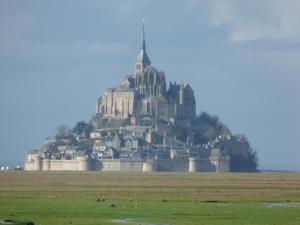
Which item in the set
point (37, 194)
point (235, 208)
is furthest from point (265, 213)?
point (37, 194)

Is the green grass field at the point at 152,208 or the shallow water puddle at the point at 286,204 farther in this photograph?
the shallow water puddle at the point at 286,204

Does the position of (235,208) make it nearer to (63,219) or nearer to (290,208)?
(290,208)

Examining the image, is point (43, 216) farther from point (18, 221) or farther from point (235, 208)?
point (235, 208)

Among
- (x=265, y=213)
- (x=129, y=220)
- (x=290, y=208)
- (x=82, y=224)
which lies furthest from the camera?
(x=290, y=208)

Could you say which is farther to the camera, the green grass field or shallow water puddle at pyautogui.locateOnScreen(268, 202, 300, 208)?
shallow water puddle at pyautogui.locateOnScreen(268, 202, 300, 208)

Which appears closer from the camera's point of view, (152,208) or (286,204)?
(152,208)

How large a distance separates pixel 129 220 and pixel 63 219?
3723 mm

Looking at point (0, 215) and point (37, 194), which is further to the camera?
point (37, 194)

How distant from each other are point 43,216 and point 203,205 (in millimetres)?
15039

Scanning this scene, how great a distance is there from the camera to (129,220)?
69625 mm

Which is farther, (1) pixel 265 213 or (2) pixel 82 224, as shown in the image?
(1) pixel 265 213

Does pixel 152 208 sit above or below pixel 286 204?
below

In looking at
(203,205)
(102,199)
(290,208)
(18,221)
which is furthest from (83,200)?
(18,221)

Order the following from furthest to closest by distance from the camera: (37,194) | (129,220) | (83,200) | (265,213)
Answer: (37,194), (83,200), (265,213), (129,220)
